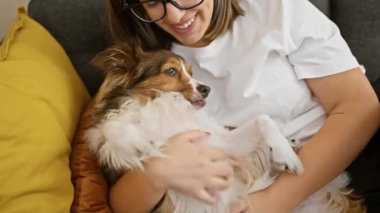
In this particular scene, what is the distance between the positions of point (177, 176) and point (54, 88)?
50 centimetres

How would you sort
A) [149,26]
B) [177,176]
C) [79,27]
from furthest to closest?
[79,27]
[149,26]
[177,176]

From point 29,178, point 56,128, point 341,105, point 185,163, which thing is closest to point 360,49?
point 341,105

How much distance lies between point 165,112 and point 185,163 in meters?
0.21

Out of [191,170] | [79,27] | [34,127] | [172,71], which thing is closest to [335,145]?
[191,170]

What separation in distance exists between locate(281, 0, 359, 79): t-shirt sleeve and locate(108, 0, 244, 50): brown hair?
0.18m

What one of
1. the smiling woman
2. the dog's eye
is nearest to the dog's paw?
the dog's eye

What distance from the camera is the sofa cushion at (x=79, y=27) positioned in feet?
6.19

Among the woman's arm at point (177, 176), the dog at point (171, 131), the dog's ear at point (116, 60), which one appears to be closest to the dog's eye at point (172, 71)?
the dog at point (171, 131)

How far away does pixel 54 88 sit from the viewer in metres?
1.49

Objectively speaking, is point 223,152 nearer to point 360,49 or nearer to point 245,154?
point 245,154

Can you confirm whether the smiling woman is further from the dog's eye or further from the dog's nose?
the dog's nose

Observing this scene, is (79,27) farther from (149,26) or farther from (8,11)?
(8,11)

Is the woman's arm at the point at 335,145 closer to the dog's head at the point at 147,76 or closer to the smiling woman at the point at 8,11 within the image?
the dog's head at the point at 147,76

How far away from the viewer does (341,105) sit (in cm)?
142
